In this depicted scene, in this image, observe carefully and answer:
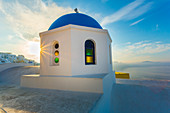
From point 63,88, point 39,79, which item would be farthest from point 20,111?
point 39,79

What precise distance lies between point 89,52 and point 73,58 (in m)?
1.39

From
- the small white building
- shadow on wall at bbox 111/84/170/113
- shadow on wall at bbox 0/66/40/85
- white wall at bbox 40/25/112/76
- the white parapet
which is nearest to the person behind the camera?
the white parapet

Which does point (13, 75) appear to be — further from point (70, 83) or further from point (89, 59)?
point (89, 59)

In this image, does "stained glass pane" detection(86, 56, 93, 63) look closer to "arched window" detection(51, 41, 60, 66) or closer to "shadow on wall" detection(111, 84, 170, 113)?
"arched window" detection(51, 41, 60, 66)

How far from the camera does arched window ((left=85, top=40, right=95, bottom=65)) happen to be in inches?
239

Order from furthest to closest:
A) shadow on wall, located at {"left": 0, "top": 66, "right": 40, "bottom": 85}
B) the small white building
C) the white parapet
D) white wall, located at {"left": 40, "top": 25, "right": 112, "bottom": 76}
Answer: shadow on wall, located at {"left": 0, "top": 66, "right": 40, "bottom": 85} < white wall, located at {"left": 40, "top": 25, "right": 112, "bottom": 76} < the small white building < the white parapet

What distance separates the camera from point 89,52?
6.14 metres

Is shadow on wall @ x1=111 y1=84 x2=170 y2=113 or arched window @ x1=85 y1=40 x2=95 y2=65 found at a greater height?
arched window @ x1=85 y1=40 x2=95 y2=65

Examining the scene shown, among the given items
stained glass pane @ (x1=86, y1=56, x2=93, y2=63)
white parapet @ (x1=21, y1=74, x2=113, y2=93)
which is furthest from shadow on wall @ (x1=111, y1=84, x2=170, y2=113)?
stained glass pane @ (x1=86, y1=56, x2=93, y2=63)

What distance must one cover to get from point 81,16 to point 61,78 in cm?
483

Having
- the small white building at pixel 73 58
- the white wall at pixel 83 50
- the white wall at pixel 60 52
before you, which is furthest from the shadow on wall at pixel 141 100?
the white wall at pixel 60 52

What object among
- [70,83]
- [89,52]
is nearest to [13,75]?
[70,83]

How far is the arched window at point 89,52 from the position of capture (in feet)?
19.9

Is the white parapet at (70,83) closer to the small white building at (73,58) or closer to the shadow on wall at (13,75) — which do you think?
the small white building at (73,58)
